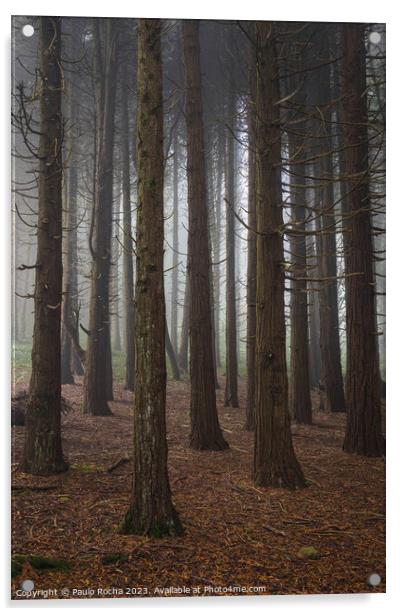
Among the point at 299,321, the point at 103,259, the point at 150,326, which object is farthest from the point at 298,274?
the point at 150,326

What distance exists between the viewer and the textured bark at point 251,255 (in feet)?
19.9

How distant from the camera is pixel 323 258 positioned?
23.9 ft

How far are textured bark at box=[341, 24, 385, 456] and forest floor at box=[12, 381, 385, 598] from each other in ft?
1.25

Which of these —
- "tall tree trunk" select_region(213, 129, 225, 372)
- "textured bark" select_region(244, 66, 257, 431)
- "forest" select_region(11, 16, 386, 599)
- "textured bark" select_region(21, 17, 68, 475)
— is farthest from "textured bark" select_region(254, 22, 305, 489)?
"textured bark" select_region(21, 17, 68, 475)

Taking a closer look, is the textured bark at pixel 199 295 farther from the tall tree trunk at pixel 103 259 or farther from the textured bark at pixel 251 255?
the tall tree trunk at pixel 103 259

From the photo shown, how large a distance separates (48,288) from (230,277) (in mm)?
2896

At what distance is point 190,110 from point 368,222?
9.05 ft

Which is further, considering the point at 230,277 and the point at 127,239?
the point at 230,277

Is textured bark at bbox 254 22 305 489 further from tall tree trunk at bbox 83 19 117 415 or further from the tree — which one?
tall tree trunk at bbox 83 19 117 415

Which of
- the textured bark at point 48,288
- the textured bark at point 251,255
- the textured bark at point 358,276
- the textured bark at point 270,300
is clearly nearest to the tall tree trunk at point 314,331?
the textured bark at point 358,276

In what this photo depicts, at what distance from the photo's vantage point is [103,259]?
7.32 m

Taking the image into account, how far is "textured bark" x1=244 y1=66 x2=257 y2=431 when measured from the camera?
6055 mm

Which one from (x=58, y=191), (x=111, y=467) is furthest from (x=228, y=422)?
(x=58, y=191)
